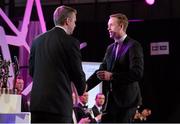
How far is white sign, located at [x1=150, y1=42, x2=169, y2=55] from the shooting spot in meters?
7.73

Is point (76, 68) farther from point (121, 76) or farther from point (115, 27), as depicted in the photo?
point (115, 27)

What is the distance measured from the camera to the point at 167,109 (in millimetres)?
7863

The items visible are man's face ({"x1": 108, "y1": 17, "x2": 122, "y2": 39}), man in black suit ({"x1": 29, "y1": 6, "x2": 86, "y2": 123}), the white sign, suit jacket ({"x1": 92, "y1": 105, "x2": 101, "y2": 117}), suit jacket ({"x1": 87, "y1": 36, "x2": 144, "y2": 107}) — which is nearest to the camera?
man in black suit ({"x1": 29, "y1": 6, "x2": 86, "y2": 123})

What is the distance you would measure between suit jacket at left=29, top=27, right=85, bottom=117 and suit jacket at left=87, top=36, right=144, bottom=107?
396mm

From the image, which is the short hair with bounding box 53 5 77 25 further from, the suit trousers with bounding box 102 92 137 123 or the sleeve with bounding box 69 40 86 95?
the suit trousers with bounding box 102 92 137 123

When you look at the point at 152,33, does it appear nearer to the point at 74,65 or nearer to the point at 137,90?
the point at 137,90

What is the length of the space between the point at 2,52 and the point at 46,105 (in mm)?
3976

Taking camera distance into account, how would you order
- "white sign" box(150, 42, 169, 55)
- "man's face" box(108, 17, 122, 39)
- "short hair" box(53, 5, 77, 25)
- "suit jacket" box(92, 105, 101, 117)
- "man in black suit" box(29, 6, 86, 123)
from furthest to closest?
"white sign" box(150, 42, 169, 55) → "suit jacket" box(92, 105, 101, 117) → "man's face" box(108, 17, 122, 39) → "short hair" box(53, 5, 77, 25) → "man in black suit" box(29, 6, 86, 123)

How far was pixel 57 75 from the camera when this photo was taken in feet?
8.07

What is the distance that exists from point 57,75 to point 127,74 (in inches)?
22.3

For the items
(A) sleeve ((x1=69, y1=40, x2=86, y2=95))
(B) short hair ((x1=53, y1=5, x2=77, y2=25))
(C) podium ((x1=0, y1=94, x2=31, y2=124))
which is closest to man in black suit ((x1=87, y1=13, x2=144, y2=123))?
(A) sleeve ((x1=69, y1=40, x2=86, y2=95))

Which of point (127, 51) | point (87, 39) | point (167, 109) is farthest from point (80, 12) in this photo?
point (127, 51)

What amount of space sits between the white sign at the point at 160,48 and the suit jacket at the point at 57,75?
213 inches

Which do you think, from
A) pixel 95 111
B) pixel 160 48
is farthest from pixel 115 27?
pixel 160 48
